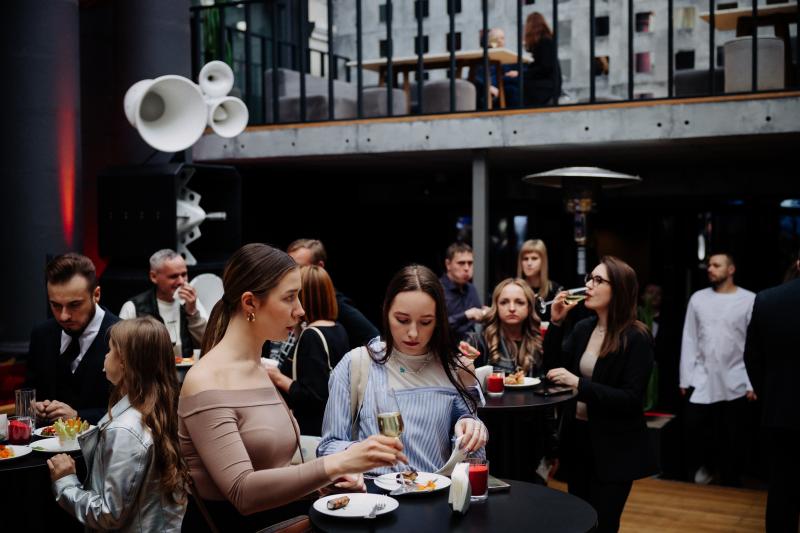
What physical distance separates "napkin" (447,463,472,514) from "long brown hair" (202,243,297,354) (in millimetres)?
752

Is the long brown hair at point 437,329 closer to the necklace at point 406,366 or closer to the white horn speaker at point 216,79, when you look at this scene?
the necklace at point 406,366

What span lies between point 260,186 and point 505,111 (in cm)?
409

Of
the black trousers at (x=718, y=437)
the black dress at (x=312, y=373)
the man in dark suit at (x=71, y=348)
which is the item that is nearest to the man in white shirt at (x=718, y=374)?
the black trousers at (x=718, y=437)

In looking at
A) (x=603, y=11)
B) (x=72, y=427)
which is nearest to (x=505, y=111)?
(x=72, y=427)

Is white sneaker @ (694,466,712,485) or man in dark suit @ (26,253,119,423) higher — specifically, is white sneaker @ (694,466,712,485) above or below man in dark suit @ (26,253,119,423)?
below

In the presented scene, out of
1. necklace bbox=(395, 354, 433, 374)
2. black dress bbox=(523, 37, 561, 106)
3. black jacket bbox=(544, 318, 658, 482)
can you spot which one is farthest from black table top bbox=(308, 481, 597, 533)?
black dress bbox=(523, 37, 561, 106)

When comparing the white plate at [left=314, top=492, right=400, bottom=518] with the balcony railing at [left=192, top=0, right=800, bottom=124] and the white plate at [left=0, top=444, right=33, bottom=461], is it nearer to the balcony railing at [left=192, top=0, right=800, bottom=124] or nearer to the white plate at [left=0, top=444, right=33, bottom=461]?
the white plate at [left=0, top=444, right=33, bottom=461]

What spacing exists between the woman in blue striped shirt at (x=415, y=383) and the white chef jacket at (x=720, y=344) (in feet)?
13.7

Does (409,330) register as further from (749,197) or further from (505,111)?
(749,197)

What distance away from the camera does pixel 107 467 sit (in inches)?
104

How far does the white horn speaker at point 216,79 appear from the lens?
6637 mm

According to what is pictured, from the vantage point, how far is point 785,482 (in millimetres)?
4199

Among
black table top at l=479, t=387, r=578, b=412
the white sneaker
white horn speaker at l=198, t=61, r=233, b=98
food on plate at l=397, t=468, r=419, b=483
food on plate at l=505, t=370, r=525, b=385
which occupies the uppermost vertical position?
white horn speaker at l=198, t=61, r=233, b=98

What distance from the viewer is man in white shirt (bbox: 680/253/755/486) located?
649 centimetres
